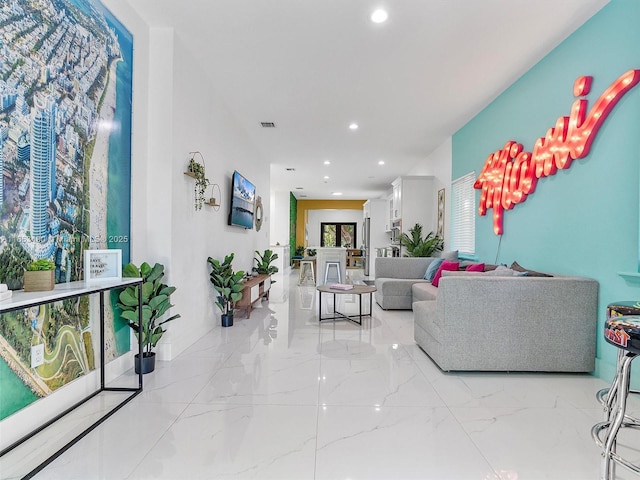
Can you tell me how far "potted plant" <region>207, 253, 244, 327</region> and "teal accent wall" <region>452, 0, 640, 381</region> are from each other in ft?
9.66

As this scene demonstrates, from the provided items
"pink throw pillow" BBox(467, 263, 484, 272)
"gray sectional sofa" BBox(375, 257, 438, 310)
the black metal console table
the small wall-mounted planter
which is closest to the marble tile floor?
the black metal console table

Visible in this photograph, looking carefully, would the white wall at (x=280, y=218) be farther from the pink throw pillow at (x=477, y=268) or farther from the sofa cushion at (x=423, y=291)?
the pink throw pillow at (x=477, y=268)

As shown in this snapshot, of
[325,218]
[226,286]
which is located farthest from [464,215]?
[325,218]

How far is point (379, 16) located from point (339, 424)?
280cm

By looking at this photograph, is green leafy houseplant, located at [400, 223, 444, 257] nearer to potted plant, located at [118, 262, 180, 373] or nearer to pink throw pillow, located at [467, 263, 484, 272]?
pink throw pillow, located at [467, 263, 484, 272]

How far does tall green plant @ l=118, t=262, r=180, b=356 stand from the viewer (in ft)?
7.82

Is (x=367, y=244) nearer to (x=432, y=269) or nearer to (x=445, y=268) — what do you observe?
(x=432, y=269)

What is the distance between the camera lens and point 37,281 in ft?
5.45

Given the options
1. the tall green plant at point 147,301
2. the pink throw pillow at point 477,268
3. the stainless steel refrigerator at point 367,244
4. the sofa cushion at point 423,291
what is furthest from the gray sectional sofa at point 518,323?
the stainless steel refrigerator at point 367,244

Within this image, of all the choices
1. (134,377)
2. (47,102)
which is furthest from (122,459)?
(47,102)

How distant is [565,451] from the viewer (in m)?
1.64

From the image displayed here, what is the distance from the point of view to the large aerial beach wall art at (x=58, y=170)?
166cm

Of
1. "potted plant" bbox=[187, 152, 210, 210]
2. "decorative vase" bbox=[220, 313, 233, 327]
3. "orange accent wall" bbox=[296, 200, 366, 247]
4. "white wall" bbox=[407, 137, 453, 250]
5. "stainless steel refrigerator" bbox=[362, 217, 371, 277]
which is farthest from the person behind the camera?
"orange accent wall" bbox=[296, 200, 366, 247]

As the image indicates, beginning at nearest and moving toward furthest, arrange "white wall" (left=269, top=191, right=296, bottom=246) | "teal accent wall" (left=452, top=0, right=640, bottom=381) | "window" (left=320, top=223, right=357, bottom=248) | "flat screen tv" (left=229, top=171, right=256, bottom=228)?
"teal accent wall" (left=452, top=0, right=640, bottom=381) < "flat screen tv" (left=229, top=171, right=256, bottom=228) < "white wall" (left=269, top=191, right=296, bottom=246) < "window" (left=320, top=223, right=357, bottom=248)
